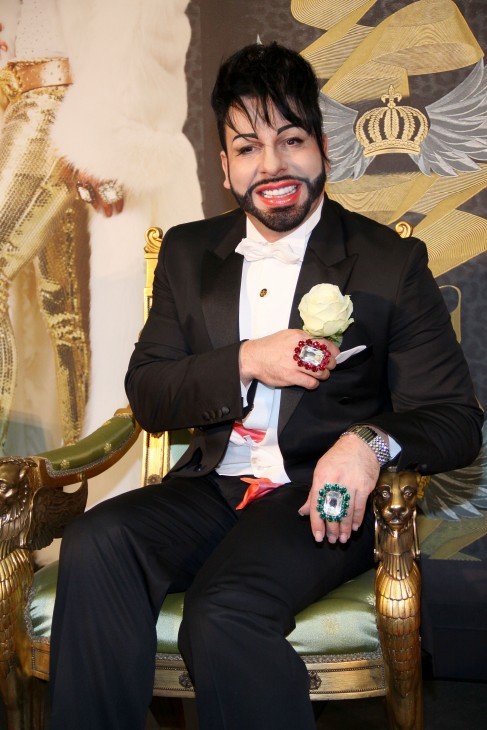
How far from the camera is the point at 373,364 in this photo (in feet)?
7.89

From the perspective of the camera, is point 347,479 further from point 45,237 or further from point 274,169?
point 45,237

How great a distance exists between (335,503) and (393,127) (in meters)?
1.76

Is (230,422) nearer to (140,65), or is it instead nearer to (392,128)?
(392,128)

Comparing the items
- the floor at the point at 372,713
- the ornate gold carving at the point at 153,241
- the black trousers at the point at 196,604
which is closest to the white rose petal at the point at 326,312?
the black trousers at the point at 196,604

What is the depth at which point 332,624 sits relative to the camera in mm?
2105

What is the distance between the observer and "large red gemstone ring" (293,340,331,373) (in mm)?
2129

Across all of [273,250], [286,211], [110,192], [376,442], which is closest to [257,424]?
[376,442]

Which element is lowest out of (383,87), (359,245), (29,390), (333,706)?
(333,706)

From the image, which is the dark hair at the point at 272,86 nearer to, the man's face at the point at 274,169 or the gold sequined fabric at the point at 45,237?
the man's face at the point at 274,169

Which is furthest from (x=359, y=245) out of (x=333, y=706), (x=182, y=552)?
(x=333, y=706)

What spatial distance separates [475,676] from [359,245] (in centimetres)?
175

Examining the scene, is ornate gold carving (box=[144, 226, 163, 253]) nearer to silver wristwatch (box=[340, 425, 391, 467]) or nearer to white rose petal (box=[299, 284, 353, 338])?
white rose petal (box=[299, 284, 353, 338])

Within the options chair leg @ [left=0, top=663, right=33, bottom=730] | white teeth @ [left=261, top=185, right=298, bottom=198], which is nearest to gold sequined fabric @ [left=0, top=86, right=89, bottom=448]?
white teeth @ [left=261, top=185, right=298, bottom=198]

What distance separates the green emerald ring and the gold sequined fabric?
1910 millimetres
